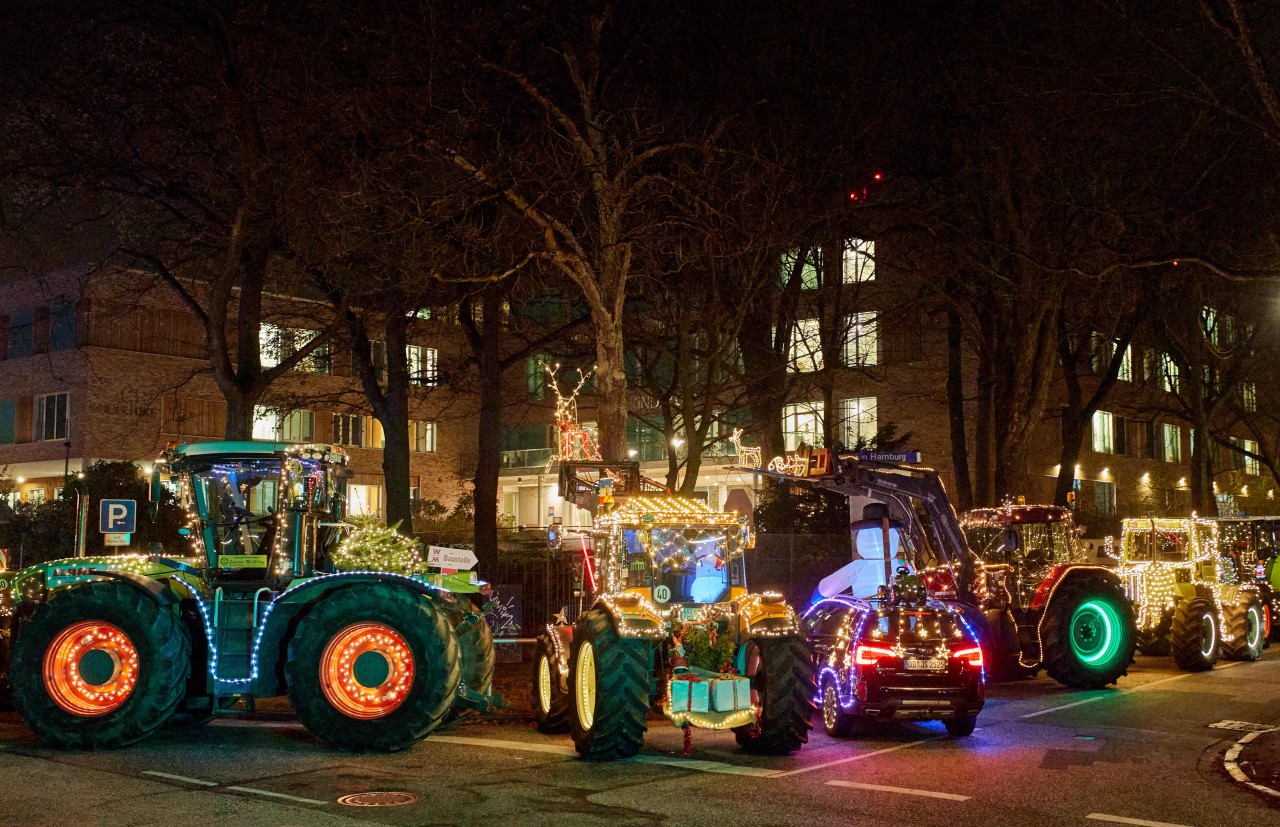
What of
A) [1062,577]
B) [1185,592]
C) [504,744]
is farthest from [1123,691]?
[504,744]

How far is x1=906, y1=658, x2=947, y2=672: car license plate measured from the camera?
43.9 ft

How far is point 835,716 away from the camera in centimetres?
1380

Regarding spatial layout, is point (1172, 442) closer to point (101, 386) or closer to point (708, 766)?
point (101, 386)

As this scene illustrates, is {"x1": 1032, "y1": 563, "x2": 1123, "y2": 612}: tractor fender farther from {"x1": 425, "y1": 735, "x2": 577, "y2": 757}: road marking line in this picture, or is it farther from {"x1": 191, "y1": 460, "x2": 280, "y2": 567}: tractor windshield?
{"x1": 191, "y1": 460, "x2": 280, "y2": 567}: tractor windshield

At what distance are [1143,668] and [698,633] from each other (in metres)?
11.0

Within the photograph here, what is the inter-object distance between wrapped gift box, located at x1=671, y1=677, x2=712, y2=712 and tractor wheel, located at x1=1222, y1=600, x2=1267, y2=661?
522 inches

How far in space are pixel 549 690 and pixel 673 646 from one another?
5.60 feet

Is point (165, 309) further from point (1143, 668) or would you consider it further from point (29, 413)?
point (1143, 668)

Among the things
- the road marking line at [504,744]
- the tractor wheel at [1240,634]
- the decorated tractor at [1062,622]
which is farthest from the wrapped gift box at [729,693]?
the tractor wheel at [1240,634]

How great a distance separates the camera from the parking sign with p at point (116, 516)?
15617 mm

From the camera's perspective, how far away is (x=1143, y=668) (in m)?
21.0

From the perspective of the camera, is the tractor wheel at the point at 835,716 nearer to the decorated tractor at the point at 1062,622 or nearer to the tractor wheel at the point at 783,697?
the tractor wheel at the point at 783,697

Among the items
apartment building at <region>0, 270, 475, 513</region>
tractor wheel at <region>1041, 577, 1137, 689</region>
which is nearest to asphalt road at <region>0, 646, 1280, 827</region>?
tractor wheel at <region>1041, 577, 1137, 689</region>

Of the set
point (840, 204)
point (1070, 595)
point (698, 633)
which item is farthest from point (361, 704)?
point (840, 204)
